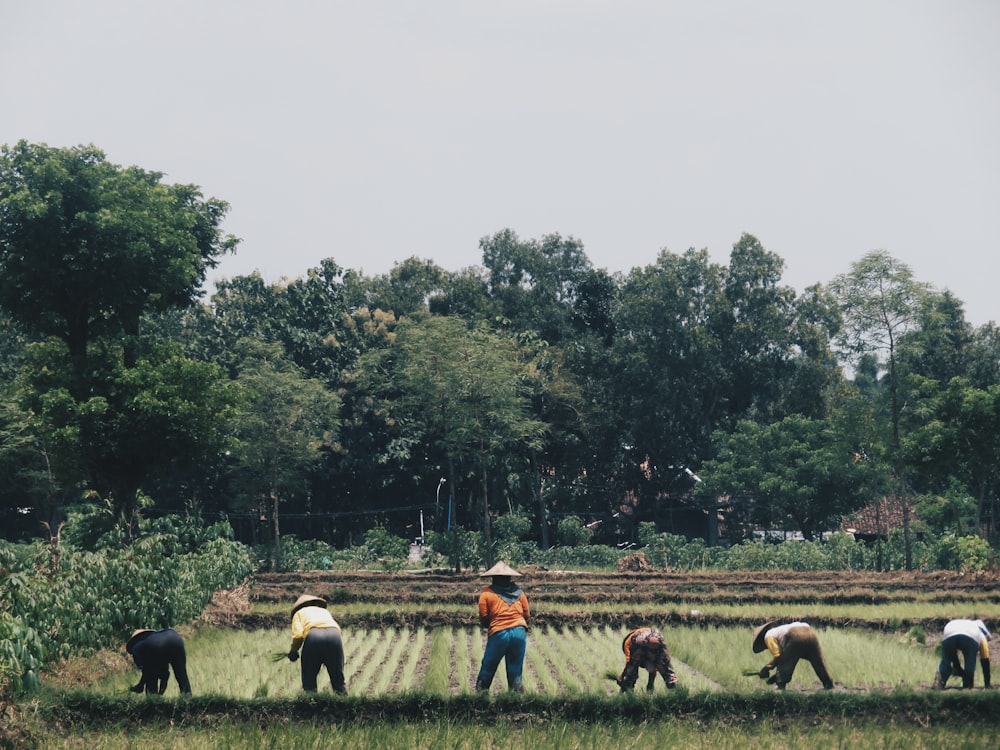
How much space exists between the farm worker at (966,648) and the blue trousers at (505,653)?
507cm

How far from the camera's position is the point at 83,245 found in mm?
28719

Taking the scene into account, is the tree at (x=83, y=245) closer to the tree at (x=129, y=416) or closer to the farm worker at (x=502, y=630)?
the tree at (x=129, y=416)

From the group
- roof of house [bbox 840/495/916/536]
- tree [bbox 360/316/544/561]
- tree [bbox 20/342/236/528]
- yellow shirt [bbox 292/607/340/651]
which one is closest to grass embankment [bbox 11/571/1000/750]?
yellow shirt [bbox 292/607/340/651]

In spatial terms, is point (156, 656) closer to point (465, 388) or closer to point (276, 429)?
point (465, 388)

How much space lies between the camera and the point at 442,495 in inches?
1927

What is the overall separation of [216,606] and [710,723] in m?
13.2

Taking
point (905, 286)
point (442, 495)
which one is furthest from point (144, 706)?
point (442, 495)

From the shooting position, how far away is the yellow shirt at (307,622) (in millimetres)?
11789

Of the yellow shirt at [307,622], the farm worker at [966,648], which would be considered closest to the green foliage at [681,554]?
the farm worker at [966,648]

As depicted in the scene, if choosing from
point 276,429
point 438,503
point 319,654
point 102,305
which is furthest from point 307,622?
point 438,503

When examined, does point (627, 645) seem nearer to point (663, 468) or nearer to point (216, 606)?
point (216, 606)

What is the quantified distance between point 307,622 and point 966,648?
25.7ft

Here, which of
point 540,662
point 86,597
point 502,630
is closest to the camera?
point 502,630

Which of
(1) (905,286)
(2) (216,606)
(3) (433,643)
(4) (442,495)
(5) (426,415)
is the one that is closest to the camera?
(3) (433,643)
